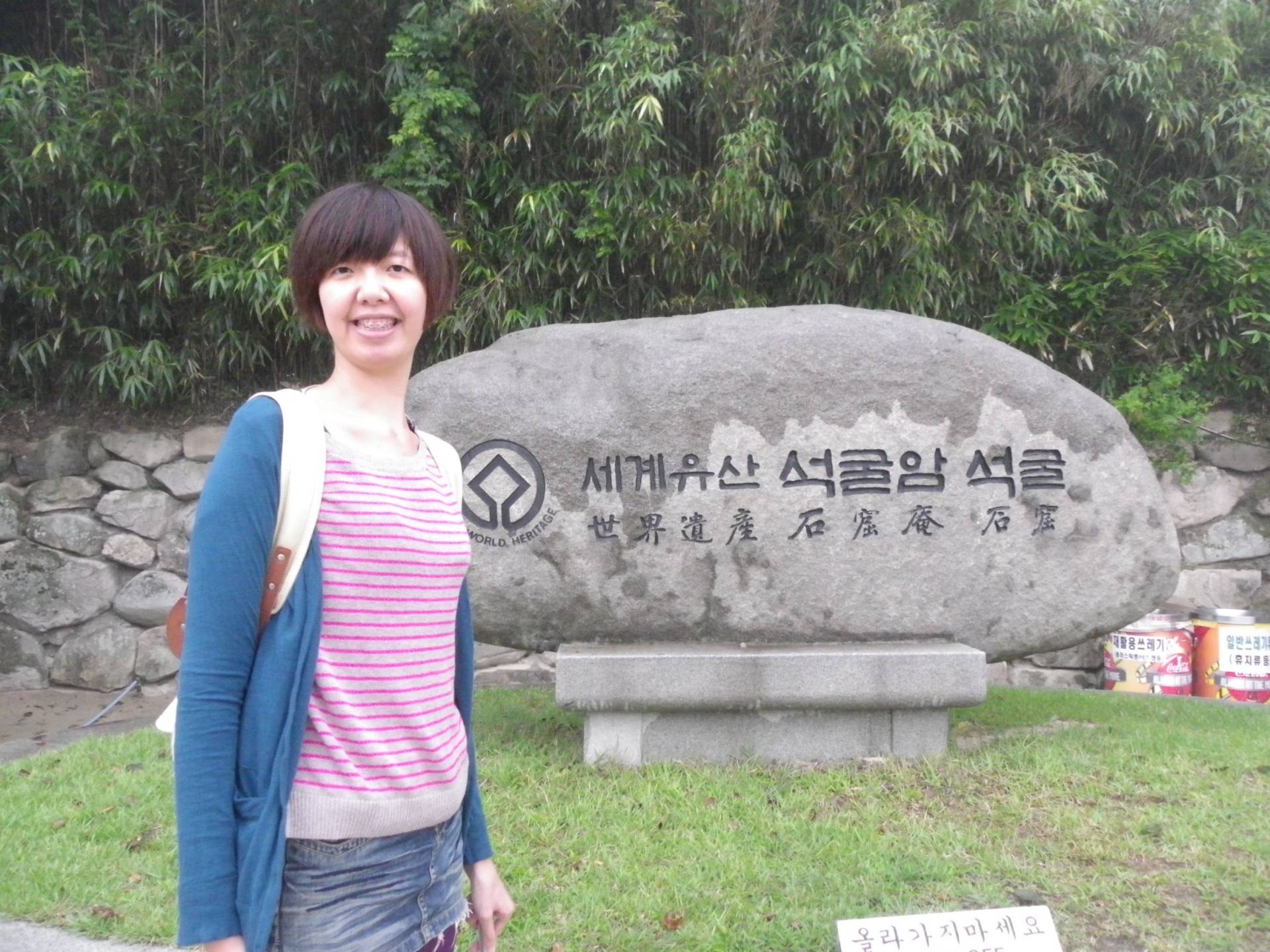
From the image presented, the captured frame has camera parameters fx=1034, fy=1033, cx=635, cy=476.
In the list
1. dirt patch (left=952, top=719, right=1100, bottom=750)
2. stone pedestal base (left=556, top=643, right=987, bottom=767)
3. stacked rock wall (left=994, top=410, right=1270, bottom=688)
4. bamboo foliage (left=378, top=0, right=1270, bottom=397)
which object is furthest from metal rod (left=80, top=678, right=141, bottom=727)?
stacked rock wall (left=994, top=410, right=1270, bottom=688)

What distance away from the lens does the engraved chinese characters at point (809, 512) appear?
3723mm

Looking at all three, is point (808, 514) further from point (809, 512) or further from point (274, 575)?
point (274, 575)

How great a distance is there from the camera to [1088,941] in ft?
7.93

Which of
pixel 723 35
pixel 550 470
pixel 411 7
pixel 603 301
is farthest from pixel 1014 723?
pixel 411 7

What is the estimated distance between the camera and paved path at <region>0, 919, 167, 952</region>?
2480 millimetres

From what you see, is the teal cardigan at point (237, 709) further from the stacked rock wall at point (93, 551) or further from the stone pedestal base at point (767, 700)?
the stacked rock wall at point (93, 551)

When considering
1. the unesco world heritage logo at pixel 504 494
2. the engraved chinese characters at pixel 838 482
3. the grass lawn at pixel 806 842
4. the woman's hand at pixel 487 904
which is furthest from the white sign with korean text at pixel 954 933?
the unesco world heritage logo at pixel 504 494

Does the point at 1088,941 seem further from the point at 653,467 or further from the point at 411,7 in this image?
the point at 411,7

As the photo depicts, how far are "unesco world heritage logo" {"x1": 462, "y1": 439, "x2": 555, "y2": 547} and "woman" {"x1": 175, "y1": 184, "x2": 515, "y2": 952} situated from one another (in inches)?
94.5

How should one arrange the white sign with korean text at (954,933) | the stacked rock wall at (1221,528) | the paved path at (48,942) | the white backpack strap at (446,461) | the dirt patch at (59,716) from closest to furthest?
the white backpack strap at (446,461) → the white sign with korean text at (954,933) → the paved path at (48,942) → the dirt patch at (59,716) → the stacked rock wall at (1221,528)

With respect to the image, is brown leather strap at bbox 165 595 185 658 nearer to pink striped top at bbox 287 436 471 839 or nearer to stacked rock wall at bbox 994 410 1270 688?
pink striped top at bbox 287 436 471 839

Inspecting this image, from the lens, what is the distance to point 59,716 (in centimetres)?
534

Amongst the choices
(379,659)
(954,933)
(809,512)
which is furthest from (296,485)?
(809,512)

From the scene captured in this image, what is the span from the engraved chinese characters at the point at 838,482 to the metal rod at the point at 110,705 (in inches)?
124
